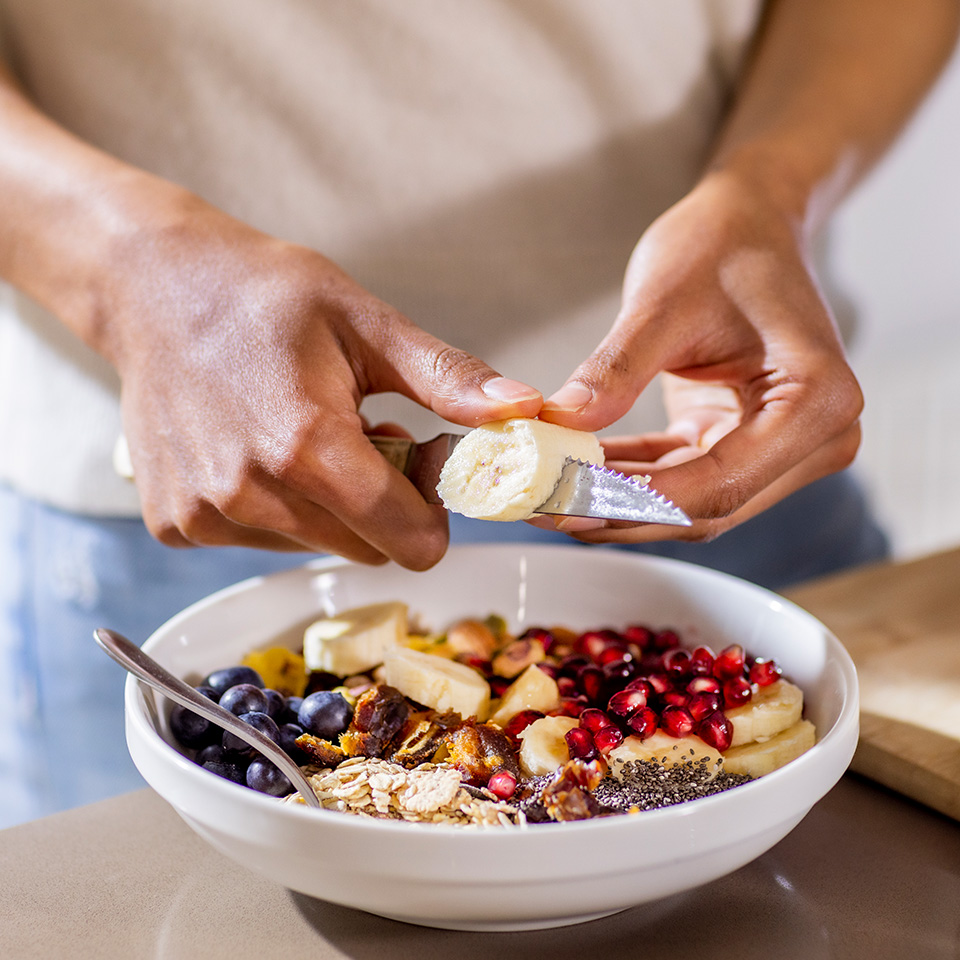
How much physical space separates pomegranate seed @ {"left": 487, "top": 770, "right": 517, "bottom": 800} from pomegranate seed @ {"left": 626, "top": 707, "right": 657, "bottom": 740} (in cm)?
13

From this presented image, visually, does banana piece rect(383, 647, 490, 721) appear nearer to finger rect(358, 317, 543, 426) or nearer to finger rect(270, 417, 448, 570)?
finger rect(270, 417, 448, 570)

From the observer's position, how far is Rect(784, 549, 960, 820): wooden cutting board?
2.98 ft

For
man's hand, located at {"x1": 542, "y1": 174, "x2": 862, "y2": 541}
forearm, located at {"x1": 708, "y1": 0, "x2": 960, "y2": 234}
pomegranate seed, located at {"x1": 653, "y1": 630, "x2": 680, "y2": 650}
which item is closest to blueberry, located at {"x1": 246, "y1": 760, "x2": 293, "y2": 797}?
man's hand, located at {"x1": 542, "y1": 174, "x2": 862, "y2": 541}

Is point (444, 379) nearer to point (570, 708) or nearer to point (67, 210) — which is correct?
point (570, 708)

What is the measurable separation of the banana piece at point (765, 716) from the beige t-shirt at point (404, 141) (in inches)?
26.5

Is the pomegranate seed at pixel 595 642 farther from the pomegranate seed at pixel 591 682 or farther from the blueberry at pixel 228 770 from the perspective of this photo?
the blueberry at pixel 228 770

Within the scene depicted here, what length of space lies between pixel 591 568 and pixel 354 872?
56cm

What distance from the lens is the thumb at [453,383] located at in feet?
2.66

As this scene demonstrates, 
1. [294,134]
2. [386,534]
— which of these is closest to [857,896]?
[386,534]

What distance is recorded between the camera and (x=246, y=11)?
124 centimetres

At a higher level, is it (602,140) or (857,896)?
(602,140)

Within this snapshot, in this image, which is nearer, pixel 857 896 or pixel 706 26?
pixel 857 896

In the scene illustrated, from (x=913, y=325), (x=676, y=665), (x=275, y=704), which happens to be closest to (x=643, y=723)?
(x=676, y=665)

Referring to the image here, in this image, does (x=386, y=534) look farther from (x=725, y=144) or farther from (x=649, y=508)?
(x=725, y=144)
